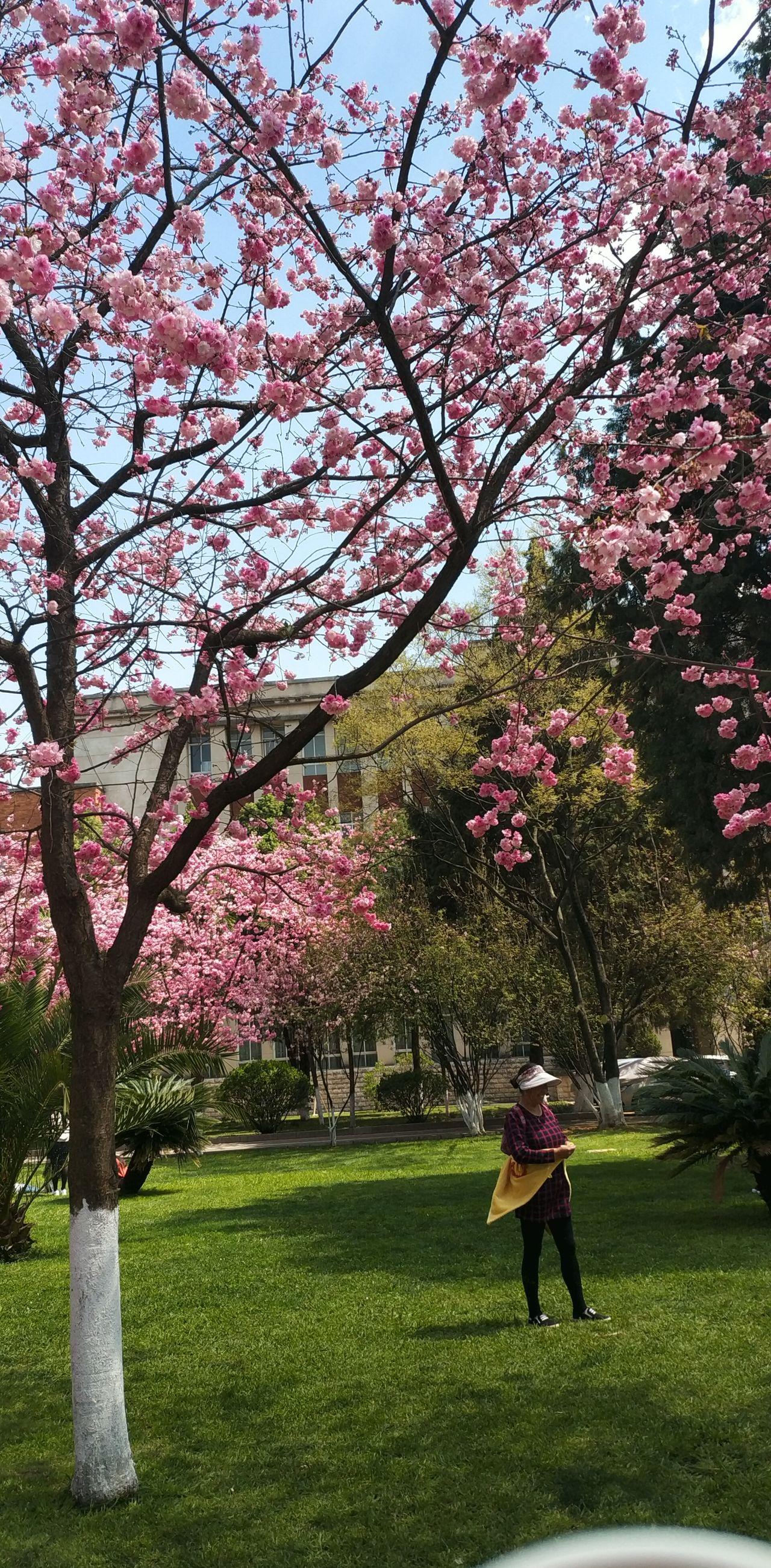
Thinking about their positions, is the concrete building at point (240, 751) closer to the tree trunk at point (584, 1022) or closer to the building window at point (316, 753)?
the building window at point (316, 753)

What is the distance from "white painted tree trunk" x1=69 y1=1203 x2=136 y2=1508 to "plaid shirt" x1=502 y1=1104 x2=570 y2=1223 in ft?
9.12

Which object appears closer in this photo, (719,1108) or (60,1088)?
(719,1108)

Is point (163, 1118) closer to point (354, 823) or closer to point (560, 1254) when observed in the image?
point (560, 1254)

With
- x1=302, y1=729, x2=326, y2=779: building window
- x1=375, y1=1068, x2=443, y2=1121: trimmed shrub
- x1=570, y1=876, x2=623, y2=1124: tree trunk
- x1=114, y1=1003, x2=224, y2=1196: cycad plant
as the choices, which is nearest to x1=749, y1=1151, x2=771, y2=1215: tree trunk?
x1=114, y1=1003, x2=224, y2=1196: cycad plant

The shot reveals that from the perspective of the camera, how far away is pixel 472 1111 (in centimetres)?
2320

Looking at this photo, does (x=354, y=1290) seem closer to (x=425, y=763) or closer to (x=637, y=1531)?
(x=637, y=1531)

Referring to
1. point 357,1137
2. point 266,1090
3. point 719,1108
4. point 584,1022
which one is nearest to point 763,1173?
point 719,1108

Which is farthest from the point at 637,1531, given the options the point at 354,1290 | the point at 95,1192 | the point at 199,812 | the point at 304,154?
the point at 354,1290

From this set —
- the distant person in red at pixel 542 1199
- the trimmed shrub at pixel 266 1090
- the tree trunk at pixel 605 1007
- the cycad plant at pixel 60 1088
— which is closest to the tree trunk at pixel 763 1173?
the distant person in red at pixel 542 1199

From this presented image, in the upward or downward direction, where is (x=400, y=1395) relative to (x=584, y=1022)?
downward

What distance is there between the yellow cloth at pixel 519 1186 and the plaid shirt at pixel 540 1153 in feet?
0.13

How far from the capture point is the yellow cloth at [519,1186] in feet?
23.5

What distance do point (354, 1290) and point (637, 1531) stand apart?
Result: 8.00 meters

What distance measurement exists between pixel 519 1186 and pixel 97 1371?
3.07 metres
